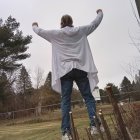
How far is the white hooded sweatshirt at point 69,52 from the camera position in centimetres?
543

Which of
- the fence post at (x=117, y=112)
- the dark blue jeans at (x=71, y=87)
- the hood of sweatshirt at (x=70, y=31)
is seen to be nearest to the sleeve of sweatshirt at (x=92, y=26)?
the hood of sweatshirt at (x=70, y=31)

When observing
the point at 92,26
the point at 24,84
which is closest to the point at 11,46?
the point at 24,84

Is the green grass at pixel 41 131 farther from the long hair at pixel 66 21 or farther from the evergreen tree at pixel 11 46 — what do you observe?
the evergreen tree at pixel 11 46

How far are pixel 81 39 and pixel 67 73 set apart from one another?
1.75 feet

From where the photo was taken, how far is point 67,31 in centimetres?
551

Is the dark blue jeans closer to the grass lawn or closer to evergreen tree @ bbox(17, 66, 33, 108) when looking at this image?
the grass lawn

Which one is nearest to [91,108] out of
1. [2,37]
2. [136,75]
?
[136,75]

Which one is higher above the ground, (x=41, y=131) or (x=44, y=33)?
(x=44, y=33)

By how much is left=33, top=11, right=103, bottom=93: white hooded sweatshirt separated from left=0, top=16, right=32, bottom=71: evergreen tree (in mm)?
28661

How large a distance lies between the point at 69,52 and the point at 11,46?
3056cm

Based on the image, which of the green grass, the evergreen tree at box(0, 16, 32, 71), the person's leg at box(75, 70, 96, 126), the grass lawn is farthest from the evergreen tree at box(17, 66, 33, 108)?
the person's leg at box(75, 70, 96, 126)

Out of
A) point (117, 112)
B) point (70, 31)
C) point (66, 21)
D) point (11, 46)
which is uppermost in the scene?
point (11, 46)

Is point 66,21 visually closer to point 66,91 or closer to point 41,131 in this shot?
point 66,91

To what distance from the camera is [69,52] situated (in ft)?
18.0
